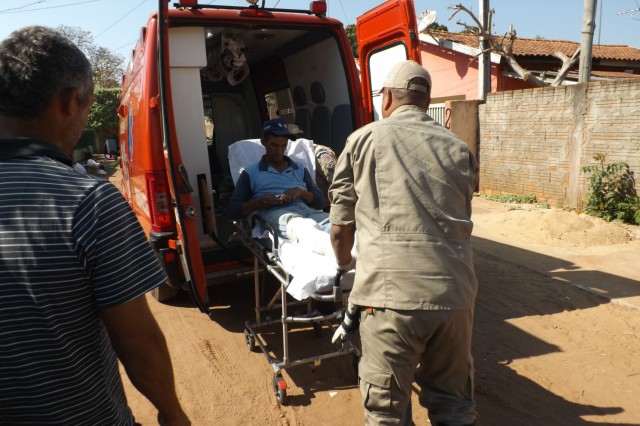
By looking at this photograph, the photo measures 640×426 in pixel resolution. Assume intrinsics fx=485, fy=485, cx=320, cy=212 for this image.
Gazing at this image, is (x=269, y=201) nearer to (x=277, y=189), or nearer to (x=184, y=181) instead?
(x=277, y=189)

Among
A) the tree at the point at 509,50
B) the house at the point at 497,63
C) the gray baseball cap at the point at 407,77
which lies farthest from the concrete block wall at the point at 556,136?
the gray baseball cap at the point at 407,77

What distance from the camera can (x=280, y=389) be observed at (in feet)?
10.2

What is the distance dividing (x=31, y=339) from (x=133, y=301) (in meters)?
0.23

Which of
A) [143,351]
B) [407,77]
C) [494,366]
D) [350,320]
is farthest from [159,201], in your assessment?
[494,366]

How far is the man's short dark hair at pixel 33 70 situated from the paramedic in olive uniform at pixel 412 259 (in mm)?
1181

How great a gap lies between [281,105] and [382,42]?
261 centimetres

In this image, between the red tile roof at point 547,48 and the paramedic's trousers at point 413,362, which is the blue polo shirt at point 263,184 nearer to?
the paramedic's trousers at point 413,362

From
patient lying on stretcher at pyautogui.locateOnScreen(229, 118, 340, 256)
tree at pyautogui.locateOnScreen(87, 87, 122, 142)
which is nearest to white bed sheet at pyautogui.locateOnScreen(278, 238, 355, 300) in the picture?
patient lying on stretcher at pyautogui.locateOnScreen(229, 118, 340, 256)

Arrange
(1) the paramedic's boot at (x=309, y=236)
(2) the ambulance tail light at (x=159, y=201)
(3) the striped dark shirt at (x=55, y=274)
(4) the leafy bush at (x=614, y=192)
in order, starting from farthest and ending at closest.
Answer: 1. (4) the leafy bush at (x=614, y=192)
2. (2) the ambulance tail light at (x=159, y=201)
3. (1) the paramedic's boot at (x=309, y=236)
4. (3) the striped dark shirt at (x=55, y=274)

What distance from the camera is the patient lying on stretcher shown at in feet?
12.3

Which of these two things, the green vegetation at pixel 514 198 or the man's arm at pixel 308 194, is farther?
the green vegetation at pixel 514 198

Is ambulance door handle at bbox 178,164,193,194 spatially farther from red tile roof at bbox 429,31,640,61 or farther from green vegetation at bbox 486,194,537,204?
red tile roof at bbox 429,31,640,61

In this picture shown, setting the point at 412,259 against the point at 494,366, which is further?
the point at 494,366

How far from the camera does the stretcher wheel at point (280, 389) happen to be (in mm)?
3119
